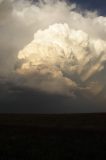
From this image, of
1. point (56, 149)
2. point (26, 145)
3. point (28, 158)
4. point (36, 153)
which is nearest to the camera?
point (28, 158)

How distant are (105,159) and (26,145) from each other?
11287 mm

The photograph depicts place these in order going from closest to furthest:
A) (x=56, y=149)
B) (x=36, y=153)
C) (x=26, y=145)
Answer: (x=36, y=153) → (x=56, y=149) → (x=26, y=145)

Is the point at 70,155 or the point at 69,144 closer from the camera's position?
the point at 70,155

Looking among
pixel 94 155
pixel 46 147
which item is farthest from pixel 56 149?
pixel 94 155

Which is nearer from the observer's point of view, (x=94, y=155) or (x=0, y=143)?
(x=94, y=155)

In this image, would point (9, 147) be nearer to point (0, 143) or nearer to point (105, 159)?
point (0, 143)

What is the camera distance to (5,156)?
33.1m

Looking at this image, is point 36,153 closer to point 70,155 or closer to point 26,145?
point 70,155

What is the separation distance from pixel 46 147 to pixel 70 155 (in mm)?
5493

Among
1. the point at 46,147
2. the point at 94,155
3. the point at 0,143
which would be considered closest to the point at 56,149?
the point at 46,147

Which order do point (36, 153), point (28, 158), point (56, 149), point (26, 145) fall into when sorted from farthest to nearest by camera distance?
point (26, 145)
point (56, 149)
point (36, 153)
point (28, 158)

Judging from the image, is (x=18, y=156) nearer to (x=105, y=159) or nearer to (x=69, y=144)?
(x=105, y=159)

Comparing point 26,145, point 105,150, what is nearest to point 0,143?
point 26,145

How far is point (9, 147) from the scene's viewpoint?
39.0 meters
